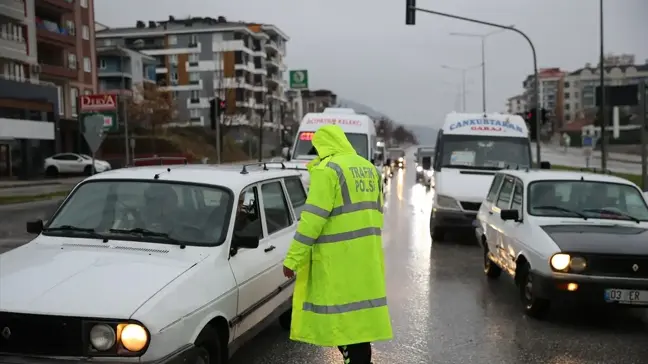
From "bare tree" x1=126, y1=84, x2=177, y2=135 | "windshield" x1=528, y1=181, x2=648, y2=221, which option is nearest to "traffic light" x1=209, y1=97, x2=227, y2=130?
"windshield" x1=528, y1=181, x2=648, y2=221

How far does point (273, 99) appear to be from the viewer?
9694 centimetres

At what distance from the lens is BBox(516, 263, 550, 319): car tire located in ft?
22.2

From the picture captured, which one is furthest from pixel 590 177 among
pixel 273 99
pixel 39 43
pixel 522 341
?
pixel 273 99

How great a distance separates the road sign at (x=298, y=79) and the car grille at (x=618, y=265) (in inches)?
2534

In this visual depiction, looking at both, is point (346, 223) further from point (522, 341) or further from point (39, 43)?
point (39, 43)

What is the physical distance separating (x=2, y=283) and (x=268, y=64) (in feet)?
312

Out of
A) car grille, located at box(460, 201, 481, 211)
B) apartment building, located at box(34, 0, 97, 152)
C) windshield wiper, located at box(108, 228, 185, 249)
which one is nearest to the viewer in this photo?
windshield wiper, located at box(108, 228, 185, 249)

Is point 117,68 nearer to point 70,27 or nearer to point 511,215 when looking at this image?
point 70,27

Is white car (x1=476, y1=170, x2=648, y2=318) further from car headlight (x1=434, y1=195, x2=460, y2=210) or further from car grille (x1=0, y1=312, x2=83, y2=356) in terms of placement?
car grille (x1=0, y1=312, x2=83, y2=356)

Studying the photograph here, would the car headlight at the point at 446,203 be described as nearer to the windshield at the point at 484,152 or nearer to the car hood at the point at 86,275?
the windshield at the point at 484,152

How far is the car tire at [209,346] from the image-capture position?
401 centimetres

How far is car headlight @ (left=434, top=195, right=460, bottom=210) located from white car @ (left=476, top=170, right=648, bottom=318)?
2.82m

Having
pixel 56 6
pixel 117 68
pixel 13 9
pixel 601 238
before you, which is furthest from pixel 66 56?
pixel 601 238

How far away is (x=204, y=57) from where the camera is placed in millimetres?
90375
